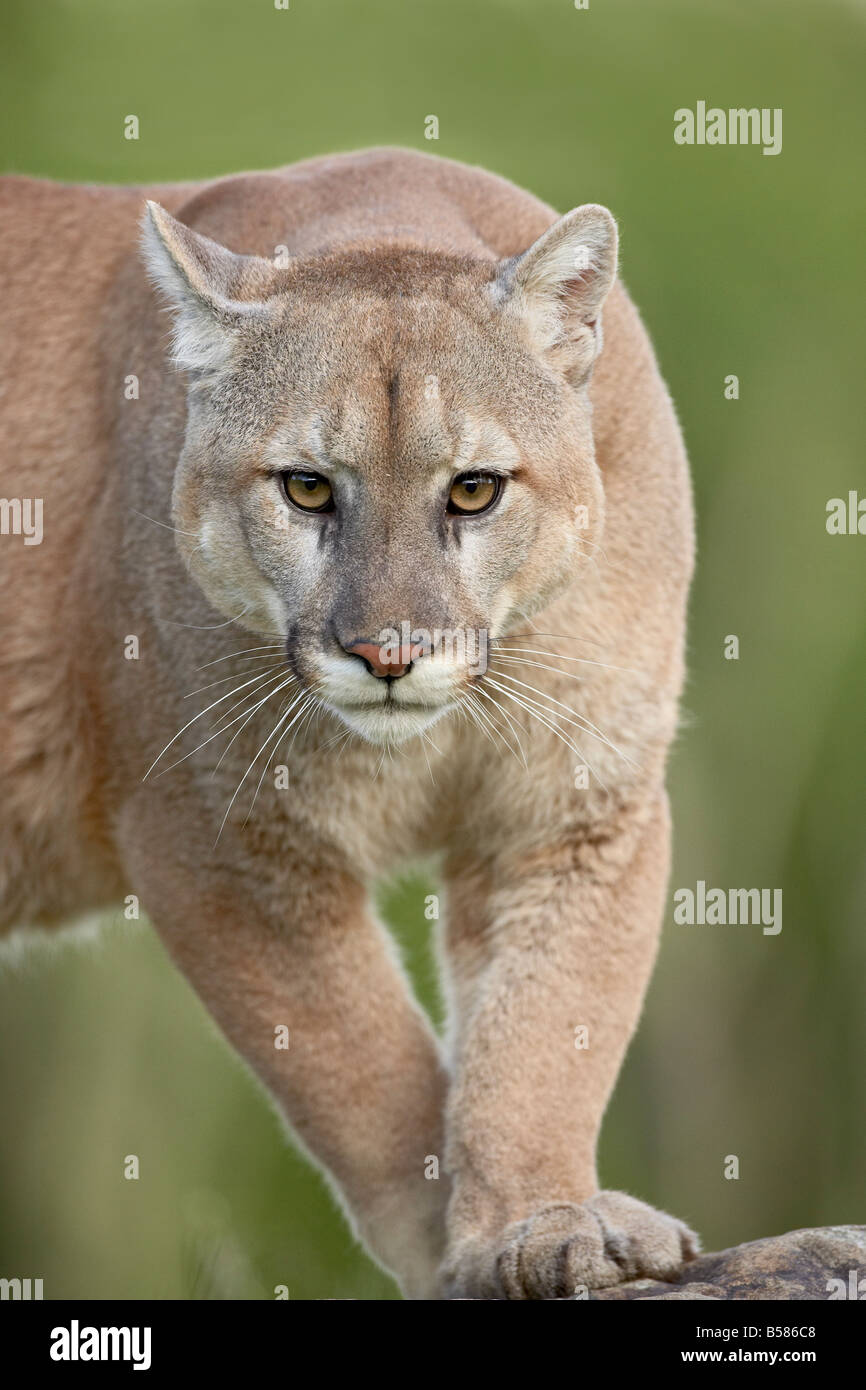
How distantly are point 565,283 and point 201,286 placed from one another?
81cm

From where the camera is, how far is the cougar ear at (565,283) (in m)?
4.12

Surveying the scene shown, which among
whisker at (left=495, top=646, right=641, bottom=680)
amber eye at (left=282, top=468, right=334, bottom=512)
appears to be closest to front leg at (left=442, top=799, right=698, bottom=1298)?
whisker at (left=495, top=646, right=641, bottom=680)

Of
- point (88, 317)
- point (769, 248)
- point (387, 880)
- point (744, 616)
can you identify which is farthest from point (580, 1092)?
point (769, 248)

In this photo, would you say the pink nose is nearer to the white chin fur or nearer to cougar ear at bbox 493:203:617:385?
the white chin fur

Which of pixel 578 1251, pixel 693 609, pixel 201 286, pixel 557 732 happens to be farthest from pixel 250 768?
pixel 693 609

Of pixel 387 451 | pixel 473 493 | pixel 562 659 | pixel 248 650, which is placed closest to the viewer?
pixel 387 451

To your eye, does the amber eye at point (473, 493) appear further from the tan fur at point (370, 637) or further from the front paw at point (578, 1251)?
the front paw at point (578, 1251)

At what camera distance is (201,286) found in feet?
13.7

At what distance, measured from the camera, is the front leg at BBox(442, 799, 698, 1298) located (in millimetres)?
4160

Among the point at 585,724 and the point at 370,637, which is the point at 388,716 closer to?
the point at 370,637

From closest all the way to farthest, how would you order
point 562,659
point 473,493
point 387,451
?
point 387,451
point 473,493
point 562,659

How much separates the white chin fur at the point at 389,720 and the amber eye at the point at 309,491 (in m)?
0.43

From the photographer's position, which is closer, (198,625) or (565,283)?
(565,283)

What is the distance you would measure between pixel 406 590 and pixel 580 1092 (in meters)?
1.49
